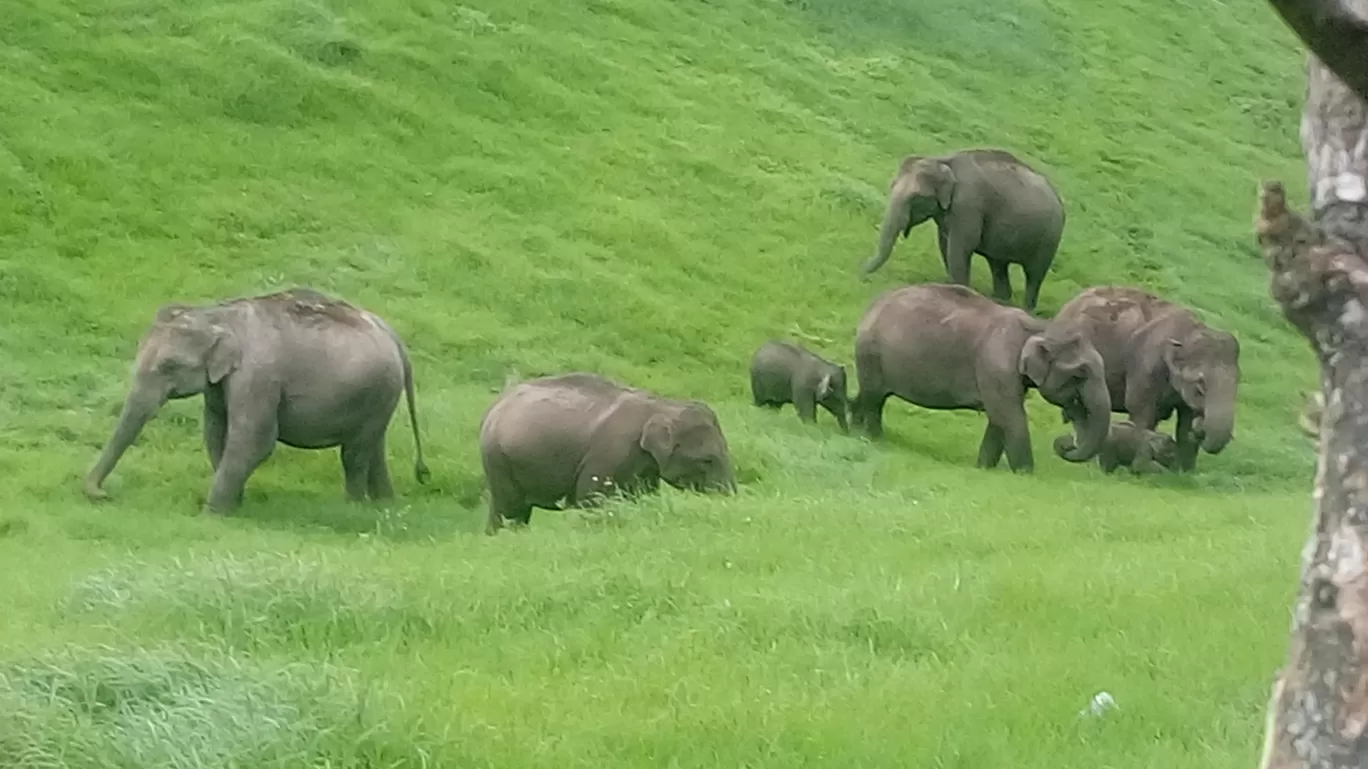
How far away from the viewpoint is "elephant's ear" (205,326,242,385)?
43.4 feet

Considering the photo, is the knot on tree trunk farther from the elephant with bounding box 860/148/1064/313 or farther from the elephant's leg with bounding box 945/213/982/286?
the elephant's leg with bounding box 945/213/982/286

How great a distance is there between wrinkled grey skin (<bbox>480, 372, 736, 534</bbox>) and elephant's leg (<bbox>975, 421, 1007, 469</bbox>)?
416 cm

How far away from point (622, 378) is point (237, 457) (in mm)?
5124

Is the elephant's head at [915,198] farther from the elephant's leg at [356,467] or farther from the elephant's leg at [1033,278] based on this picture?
the elephant's leg at [356,467]

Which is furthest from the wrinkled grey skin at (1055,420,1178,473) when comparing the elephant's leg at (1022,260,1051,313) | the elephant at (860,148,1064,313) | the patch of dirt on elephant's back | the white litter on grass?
the white litter on grass

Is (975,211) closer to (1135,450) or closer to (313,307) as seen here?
(1135,450)

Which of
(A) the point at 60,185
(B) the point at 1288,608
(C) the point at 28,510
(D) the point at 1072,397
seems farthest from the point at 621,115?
(B) the point at 1288,608

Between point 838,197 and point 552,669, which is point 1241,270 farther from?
point 552,669

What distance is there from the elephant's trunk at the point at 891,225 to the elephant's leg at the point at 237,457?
10.0 m

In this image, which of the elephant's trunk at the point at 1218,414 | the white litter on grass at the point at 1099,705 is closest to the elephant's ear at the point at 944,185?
the elephant's trunk at the point at 1218,414

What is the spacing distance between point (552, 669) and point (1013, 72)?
86.4ft

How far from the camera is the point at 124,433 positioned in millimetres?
12984

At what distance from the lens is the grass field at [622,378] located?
20.2 ft

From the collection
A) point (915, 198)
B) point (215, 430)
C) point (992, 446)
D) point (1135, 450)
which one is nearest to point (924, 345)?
point (992, 446)
